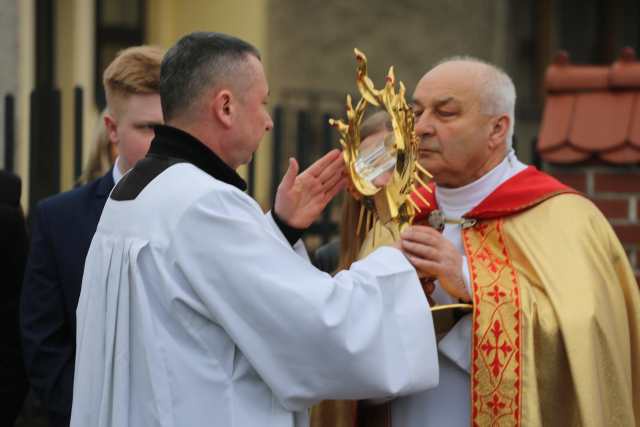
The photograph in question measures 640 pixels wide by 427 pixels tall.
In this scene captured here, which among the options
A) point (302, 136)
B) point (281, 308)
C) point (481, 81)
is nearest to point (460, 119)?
point (481, 81)

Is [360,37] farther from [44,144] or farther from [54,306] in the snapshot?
[54,306]

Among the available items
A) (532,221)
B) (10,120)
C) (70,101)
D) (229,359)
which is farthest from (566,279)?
Result: (70,101)

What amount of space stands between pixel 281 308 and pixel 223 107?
1.84ft

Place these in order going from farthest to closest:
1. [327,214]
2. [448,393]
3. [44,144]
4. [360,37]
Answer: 1. [360,37]
2. [327,214]
3. [44,144]
4. [448,393]

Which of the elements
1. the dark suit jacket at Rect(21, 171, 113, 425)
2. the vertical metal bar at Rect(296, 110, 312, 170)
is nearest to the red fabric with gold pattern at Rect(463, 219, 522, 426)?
the dark suit jacket at Rect(21, 171, 113, 425)

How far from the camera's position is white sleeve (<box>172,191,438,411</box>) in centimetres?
296

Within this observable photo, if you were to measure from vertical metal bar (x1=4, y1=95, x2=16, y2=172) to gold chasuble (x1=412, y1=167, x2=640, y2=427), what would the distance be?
2.58m

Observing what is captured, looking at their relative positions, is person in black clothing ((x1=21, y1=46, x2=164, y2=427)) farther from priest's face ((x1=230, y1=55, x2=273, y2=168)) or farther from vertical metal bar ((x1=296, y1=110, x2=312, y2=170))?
vertical metal bar ((x1=296, y1=110, x2=312, y2=170))

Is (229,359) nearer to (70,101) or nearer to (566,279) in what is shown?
(566,279)

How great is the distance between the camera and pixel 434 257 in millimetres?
3438

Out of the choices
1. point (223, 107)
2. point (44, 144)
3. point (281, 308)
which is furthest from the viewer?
point (44, 144)

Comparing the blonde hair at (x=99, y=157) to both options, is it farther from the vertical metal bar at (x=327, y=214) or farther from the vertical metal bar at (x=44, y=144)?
the vertical metal bar at (x=327, y=214)

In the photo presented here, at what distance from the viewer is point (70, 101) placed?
31.9 feet

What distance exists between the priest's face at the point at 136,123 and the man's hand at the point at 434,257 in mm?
965
